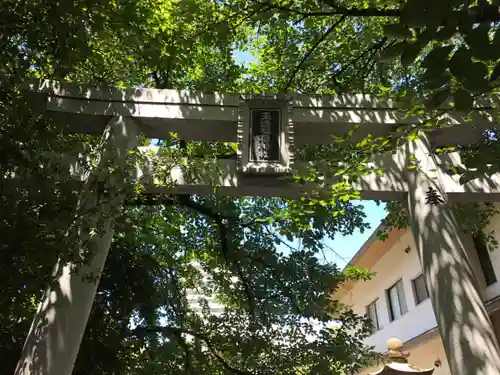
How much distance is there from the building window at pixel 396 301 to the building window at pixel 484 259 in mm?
2660

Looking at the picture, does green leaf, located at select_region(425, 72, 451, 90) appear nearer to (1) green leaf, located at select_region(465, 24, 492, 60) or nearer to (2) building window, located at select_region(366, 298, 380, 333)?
(1) green leaf, located at select_region(465, 24, 492, 60)

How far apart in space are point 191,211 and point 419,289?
221 inches

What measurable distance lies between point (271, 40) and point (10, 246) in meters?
6.39

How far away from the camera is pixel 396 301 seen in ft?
36.3

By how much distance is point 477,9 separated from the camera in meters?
1.78

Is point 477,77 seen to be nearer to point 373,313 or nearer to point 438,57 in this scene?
point 438,57

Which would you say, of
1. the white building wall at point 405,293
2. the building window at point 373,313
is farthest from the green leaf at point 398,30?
the building window at point 373,313

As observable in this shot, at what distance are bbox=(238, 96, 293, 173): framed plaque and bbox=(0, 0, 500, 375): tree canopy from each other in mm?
574

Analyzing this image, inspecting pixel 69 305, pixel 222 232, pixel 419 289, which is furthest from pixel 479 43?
pixel 419 289

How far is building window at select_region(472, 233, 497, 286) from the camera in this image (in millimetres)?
7779

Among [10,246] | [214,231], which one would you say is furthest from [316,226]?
[10,246]

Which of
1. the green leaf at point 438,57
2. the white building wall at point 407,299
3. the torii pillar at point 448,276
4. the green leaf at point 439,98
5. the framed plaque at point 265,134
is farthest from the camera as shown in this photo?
the white building wall at point 407,299

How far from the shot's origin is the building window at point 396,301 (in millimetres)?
10613

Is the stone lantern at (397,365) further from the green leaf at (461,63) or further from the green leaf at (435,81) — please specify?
the green leaf at (461,63)
